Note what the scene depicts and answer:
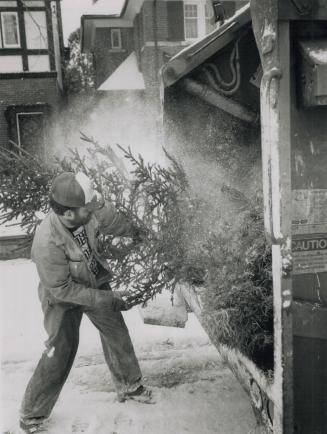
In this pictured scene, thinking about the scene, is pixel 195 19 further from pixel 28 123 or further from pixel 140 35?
pixel 28 123

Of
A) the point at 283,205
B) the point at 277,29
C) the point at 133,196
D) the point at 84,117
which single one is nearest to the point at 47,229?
the point at 133,196

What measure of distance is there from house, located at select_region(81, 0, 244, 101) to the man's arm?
558 inches

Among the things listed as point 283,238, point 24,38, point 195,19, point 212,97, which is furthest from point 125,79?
point 283,238

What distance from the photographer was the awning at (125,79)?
19312 millimetres

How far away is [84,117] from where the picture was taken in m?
21.2

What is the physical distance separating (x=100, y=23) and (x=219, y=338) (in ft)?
67.2

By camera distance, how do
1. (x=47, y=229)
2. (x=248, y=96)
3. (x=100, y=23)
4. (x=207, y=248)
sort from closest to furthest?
1. (x=207, y=248)
2. (x=47, y=229)
3. (x=248, y=96)
4. (x=100, y=23)

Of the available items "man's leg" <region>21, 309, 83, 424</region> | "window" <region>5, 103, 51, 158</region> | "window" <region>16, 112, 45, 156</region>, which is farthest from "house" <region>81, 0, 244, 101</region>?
"man's leg" <region>21, 309, 83, 424</region>

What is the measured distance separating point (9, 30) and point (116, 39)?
18.1 ft

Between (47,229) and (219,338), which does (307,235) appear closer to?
(219,338)

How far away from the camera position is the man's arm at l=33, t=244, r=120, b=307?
3.02 metres

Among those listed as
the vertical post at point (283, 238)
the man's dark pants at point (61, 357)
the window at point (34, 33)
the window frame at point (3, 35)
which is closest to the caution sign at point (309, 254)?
the vertical post at point (283, 238)

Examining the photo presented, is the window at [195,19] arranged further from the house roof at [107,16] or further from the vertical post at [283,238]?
the vertical post at [283,238]

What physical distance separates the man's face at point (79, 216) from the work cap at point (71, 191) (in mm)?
50
